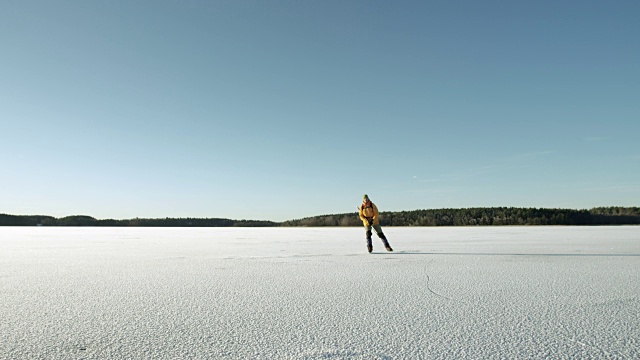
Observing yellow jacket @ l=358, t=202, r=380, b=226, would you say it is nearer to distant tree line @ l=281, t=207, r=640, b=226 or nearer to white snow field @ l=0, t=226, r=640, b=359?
white snow field @ l=0, t=226, r=640, b=359

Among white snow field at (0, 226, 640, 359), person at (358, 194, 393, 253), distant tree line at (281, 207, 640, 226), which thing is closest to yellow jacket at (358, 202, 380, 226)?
person at (358, 194, 393, 253)

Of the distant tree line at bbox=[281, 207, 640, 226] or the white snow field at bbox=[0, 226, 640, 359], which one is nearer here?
the white snow field at bbox=[0, 226, 640, 359]

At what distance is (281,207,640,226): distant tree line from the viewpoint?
7988 centimetres

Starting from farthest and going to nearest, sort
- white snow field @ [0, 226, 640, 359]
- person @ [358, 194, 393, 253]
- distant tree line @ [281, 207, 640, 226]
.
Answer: distant tree line @ [281, 207, 640, 226]
person @ [358, 194, 393, 253]
white snow field @ [0, 226, 640, 359]

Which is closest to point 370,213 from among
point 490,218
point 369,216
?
point 369,216

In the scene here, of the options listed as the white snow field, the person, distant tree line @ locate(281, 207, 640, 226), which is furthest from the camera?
distant tree line @ locate(281, 207, 640, 226)

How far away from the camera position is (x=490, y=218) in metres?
83.9

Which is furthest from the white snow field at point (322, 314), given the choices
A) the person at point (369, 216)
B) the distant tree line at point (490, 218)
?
the distant tree line at point (490, 218)

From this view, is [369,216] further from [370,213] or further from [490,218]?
[490,218]

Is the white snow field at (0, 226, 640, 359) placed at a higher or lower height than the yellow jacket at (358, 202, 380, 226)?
lower

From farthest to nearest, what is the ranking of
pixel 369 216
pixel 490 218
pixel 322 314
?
1. pixel 490 218
2. pixel 369 216
3. pixel 322 314

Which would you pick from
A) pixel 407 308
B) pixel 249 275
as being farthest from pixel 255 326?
pixel 249 275

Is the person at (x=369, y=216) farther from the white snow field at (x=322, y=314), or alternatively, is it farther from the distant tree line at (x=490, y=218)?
the distant tree line at (x=490, y=218)

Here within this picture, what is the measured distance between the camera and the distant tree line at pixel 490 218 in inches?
3145
